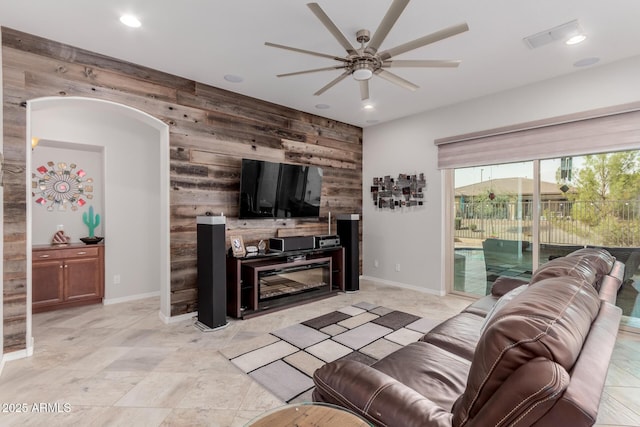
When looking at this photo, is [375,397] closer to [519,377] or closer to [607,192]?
[519,377]

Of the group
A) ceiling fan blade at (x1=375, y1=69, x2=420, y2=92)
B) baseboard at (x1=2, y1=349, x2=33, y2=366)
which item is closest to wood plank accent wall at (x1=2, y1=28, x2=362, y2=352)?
baseboard at (x1=2, y1=349, x2=33, y2=366)

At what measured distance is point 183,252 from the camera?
3.63 meters

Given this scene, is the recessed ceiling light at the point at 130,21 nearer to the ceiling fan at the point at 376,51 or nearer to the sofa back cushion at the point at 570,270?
the ceiling fan at the point at 376,51

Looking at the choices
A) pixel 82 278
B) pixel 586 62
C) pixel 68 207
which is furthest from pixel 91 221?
pixel 586 62

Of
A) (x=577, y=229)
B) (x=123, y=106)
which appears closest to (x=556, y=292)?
(x=577, y=229)

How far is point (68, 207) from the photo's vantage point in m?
4.25

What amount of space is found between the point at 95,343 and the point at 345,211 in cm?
380

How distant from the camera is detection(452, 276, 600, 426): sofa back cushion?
2.57ft

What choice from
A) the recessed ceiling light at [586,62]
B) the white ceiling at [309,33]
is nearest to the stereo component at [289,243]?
the white ceiling at [309,33]

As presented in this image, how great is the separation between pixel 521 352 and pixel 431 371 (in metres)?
0.88

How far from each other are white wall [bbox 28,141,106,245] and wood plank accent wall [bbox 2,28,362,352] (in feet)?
4.76

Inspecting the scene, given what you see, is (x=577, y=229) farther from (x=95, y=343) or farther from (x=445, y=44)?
(x=95, y=343)

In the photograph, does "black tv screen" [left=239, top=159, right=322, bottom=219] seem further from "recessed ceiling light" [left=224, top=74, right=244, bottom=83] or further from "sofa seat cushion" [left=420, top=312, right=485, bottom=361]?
"sofa seat cushion" [left=420, top=312, right=485, bottom=361]

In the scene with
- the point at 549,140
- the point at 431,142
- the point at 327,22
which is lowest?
the point at 549,140
